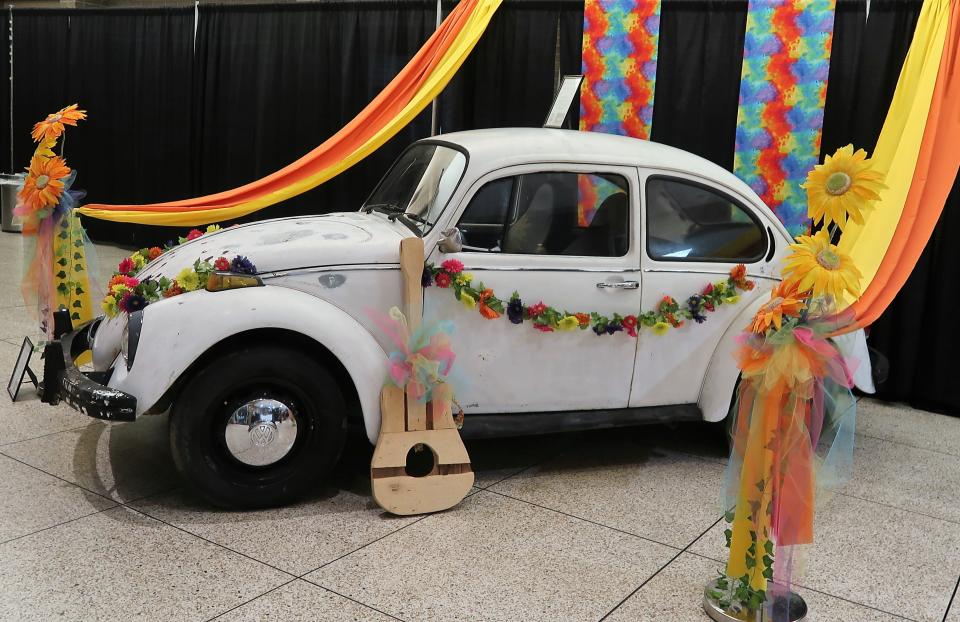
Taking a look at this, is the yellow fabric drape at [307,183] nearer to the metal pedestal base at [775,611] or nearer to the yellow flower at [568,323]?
the yellow flower at [568,323]

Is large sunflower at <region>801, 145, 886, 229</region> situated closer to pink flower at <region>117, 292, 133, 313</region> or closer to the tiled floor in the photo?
the tiled floor

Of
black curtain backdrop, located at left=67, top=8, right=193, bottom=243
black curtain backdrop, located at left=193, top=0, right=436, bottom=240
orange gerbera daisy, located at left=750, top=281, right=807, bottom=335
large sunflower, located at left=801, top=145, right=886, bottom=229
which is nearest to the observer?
large sunflower, located at left=801, top=145, right=886, bottom=229

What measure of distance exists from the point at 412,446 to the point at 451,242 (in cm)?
92

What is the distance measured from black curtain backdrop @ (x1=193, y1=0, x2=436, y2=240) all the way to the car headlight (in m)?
4.23

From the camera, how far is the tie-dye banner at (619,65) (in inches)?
263

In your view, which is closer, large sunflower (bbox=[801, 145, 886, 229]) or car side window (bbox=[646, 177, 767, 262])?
large sunflower (bbox=[801, 145, 886, 229])

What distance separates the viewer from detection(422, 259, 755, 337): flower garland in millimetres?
4227

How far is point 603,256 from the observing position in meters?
4.52

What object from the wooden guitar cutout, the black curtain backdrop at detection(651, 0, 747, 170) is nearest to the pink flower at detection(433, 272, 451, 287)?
the wooden guitar cutout

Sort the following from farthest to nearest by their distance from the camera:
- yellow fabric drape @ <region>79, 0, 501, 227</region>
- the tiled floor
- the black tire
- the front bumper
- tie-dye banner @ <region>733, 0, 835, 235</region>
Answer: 1. tie-dye banner @ <region>733, 0, 835, 235</region>
2. yellow fabric drape @ <region>79, 0, 501, 227</region>
3. the black tire
4. the front bumper
5. the tiled floor

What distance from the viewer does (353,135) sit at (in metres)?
5.77

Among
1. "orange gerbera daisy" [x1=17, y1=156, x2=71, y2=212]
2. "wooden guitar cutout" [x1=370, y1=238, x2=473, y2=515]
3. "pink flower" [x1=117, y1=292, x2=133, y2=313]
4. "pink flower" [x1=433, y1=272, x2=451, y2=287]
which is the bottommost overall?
"wooden guitar cutout" [x1=370, y1=238, x2=473, y2=515]

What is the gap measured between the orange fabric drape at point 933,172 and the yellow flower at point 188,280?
324cm

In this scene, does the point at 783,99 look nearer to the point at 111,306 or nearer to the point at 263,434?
the point at 263,434
